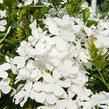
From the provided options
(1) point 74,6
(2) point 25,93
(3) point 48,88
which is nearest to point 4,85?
(2) point 25,93

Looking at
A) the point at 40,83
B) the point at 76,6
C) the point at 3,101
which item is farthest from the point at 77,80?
the point at 3,101

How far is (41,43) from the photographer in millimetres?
845

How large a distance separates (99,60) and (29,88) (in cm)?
29

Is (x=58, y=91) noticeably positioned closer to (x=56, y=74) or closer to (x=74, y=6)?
(x=56, y=74)

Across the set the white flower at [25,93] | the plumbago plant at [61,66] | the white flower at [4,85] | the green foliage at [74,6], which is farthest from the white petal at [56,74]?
the green foliage at [74,6]

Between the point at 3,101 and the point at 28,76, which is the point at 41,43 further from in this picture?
the point at 3,101

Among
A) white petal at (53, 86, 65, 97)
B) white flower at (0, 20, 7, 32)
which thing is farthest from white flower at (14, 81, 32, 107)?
white flower at (0, 20, 7, 32)

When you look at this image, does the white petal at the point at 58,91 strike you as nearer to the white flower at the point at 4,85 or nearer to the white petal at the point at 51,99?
the white petal at the point at 51,99

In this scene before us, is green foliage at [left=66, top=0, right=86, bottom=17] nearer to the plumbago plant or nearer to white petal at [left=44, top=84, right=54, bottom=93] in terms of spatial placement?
the plumbago plant

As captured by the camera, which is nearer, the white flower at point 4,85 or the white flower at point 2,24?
the white flower at point 4,85

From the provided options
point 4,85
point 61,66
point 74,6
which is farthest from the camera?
point 74,6

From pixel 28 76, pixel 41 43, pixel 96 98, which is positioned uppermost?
pixel 41 43

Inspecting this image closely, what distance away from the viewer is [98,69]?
86 centimetres

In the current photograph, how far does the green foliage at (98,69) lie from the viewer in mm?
814
